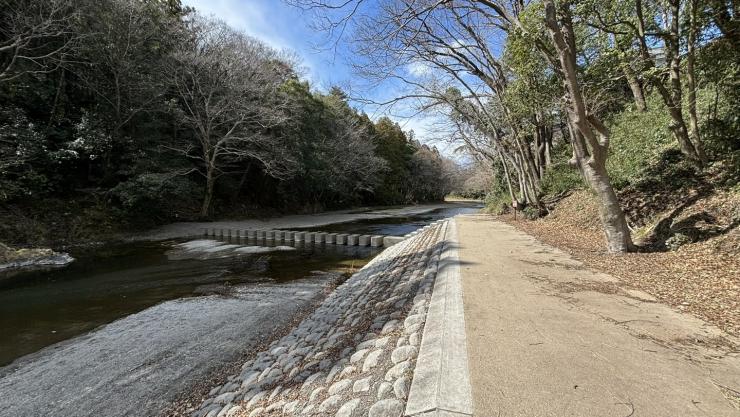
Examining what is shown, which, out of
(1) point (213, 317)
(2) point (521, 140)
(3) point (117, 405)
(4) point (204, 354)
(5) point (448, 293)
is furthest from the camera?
(2) point (521, 140)

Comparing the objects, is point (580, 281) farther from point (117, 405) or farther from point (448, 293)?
point (117, 405)

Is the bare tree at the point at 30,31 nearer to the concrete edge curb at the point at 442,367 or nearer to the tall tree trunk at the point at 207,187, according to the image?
the tall tree trunk at the point at 207,187

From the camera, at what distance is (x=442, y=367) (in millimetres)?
2176

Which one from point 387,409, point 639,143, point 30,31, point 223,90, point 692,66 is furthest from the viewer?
point 223,90

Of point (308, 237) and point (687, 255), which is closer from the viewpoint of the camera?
point (687, 255)

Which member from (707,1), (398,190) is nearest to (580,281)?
(707,1)

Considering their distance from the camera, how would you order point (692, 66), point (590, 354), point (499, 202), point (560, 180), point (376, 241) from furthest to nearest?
point (499, 202)
point (560, 180)
point (376, 241)
point (692, 66)
point (590, 354)

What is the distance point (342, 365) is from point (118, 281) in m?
7.13

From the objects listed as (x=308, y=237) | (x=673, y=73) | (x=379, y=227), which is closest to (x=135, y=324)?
(x=308, y=237)

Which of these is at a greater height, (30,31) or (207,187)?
(30,31)

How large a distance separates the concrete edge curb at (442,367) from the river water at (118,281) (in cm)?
515

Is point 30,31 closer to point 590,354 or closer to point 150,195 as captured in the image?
point 150,195

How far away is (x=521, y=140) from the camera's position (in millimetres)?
14055

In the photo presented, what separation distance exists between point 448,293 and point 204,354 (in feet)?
10.7
